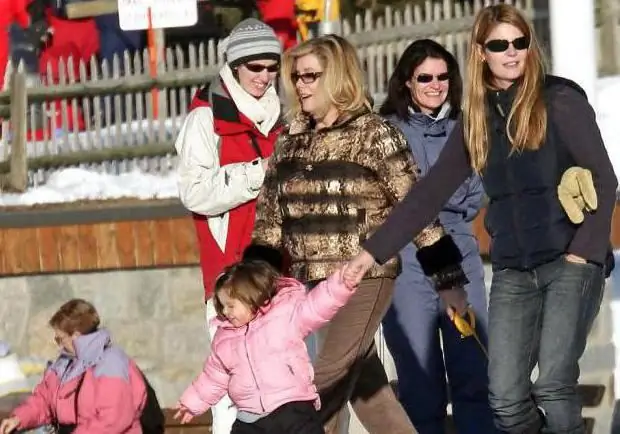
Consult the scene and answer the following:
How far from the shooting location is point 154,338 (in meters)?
9.25

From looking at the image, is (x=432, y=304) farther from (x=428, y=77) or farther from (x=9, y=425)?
(x=9, y=425)

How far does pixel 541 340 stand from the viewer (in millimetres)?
5859

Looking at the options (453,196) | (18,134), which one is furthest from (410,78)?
(18,134)

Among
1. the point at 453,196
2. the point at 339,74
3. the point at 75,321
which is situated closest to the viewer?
the point at 339,74

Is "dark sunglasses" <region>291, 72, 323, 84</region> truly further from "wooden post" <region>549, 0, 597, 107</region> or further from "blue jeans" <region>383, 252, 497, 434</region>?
"wooden post" <region>549, 0, 597, 107</region>

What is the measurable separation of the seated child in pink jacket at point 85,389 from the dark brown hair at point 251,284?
2.02 meters

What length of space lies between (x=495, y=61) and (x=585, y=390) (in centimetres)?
227

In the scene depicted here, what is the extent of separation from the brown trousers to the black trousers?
312mm

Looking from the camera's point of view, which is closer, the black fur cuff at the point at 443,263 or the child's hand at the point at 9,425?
the black fur cuff at the point at 443,263

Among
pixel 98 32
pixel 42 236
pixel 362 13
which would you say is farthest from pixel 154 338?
pixel 98 32

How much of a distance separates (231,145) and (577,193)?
5.76 feet

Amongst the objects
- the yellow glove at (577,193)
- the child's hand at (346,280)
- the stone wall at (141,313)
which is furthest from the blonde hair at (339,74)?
the stone wall at (141,313)

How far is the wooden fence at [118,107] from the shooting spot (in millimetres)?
10625

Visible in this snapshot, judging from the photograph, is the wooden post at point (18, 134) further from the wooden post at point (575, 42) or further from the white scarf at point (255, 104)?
the white scarf at point (255, 104)
